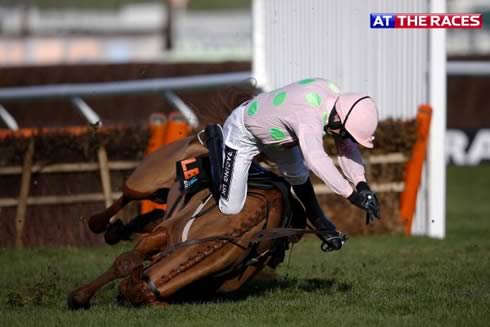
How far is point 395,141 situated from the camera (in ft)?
40.9

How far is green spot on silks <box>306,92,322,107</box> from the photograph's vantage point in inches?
309

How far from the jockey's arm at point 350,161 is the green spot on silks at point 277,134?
412 millimetres

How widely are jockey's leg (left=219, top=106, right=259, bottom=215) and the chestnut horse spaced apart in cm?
9

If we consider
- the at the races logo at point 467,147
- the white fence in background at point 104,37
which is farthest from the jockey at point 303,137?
the white fence in background at point 104,37

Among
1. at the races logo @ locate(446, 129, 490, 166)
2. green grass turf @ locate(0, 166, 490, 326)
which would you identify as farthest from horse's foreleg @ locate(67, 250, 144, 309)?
at the races logo @ locate(446, 129, 490, 166)

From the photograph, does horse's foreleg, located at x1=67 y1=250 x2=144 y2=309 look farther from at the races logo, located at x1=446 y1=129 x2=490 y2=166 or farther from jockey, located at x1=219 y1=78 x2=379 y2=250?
at the races logo, located at x1=446 y1=129 x2=490 y2=166

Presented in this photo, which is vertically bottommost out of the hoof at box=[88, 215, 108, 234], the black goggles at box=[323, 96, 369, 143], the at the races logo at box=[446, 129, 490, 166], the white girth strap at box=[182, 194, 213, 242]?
the at the races logo at box=[446, 129, 490, 166]

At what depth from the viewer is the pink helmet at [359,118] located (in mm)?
7652

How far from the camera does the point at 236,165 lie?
825 centimetres

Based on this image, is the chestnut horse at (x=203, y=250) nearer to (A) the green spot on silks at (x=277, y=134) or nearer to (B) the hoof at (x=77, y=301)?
(B) the hoof at (x=77, y=301)

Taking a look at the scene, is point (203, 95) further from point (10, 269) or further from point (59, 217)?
point (10, 269)

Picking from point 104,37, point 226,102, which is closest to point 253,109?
point 226,102

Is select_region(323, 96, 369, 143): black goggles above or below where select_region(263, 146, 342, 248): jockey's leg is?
above

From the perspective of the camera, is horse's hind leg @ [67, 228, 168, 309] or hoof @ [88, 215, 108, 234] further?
hoof @ [88, 215, 108, 234]
